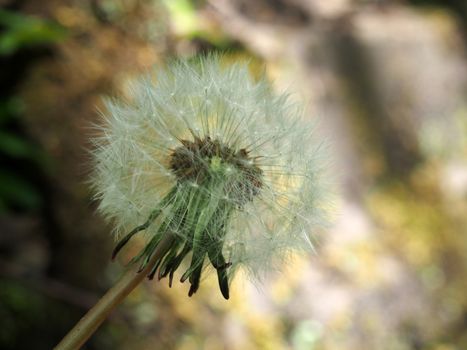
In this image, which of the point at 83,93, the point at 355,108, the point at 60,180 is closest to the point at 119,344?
the point at 60,180

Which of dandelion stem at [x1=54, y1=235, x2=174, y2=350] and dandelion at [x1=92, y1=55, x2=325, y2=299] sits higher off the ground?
dandelion at [x1=92, y1=55, x2=325, y2=299]

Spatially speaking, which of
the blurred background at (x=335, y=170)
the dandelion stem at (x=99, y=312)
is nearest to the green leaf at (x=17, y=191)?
the blurred background at (x=335, y=170)

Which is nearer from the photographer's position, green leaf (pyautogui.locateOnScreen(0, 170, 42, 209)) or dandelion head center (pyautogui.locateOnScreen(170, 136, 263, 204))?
dandelion head center (pyautogui.locateOnScreen(170, 136, 263, 204))

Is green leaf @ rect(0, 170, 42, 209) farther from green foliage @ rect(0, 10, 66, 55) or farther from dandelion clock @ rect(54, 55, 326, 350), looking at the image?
dandelion clock @ rect(54, 55, 326, 350)

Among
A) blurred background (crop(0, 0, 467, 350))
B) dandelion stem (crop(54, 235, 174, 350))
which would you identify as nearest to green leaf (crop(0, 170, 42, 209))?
blurred background (crop(0, 0, 467, 350))

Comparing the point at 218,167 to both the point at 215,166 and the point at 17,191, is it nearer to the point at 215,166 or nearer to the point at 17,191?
the point at 215,166

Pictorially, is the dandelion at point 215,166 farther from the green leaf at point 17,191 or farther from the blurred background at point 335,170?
the green leaf at point 17,191

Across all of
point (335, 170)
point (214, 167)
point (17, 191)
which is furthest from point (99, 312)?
point (17, 191)
